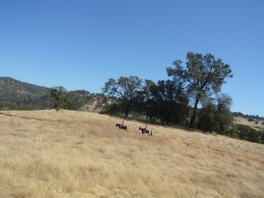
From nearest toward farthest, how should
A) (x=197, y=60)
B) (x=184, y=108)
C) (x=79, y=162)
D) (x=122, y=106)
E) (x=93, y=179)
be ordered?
1. (x=93, y=179)
2. (x=79, y=162)
3. (x=197, y=60)
4. (x=184, y=108)
5. (x=122, y=106)

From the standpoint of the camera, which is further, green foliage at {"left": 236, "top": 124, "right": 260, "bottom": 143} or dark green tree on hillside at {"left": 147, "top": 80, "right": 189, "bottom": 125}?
green foliage at {"left": 236, "top": 124, "right": 260, "bottom": 143}

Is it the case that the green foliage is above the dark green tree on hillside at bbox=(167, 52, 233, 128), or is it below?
below

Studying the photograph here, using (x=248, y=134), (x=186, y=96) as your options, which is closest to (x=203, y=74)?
(x=186, y=96)

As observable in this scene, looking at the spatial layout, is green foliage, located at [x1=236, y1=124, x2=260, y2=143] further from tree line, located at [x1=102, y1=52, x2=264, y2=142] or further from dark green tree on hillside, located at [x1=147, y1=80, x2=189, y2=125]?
dark green tree on hillside, located at [x1=147, y1=80, x2=189, y2=125]

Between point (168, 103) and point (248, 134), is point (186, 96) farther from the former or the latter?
point (248, 134)

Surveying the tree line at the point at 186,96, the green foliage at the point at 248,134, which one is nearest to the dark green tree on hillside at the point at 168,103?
the tree line at the point at 186,96

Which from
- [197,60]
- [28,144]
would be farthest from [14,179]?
[197,60]

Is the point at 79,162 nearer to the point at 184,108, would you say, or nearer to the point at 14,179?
the point at 14,179

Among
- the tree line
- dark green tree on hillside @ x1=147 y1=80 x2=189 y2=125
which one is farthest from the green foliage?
dark green tree on hillside @ x1=147 y1=80 x2=189 y2=125

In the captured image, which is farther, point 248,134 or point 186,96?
point 248,134

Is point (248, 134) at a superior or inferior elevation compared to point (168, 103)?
inferior

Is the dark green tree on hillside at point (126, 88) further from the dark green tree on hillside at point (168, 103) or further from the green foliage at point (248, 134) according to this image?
the green foliage at point (248, 134)

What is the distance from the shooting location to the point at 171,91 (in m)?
52.6

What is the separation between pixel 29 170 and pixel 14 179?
54.5 inches
